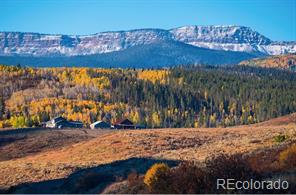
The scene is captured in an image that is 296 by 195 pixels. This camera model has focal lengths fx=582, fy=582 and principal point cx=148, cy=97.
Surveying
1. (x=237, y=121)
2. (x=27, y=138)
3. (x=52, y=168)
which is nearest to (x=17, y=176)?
(x=52, y=168)

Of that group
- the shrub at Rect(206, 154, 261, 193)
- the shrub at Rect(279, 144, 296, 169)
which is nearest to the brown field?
the shrub at Rect(279, 144, 296, 169)

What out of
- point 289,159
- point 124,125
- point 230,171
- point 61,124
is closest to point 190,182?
point 230,171

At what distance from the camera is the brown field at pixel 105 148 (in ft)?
192

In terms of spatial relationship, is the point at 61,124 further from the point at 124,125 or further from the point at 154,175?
the point at 154,175

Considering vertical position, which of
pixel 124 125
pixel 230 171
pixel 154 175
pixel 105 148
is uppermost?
pixel 230 171

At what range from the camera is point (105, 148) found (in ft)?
262

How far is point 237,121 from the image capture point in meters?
183

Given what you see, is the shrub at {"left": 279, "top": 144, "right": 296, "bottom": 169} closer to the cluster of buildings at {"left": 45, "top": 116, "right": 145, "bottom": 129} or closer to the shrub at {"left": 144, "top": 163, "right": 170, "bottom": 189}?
the shrub at {"left": 144, "top": 163, "right": 170, "bottom": 189}

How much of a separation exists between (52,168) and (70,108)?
133 metres

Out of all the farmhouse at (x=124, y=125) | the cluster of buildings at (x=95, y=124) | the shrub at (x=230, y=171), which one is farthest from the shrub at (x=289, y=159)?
the farmhouse at (x=124, y=125)

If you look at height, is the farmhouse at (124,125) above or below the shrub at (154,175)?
below

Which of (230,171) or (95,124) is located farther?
(95,124)

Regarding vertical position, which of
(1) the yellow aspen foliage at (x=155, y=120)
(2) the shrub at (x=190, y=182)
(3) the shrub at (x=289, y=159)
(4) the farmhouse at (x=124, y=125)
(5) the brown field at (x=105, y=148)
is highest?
(3) the shrub at (x=289, y=159)

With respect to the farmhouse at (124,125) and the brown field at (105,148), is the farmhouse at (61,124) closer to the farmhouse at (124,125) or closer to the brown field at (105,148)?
the farmhouse at (124,125)
